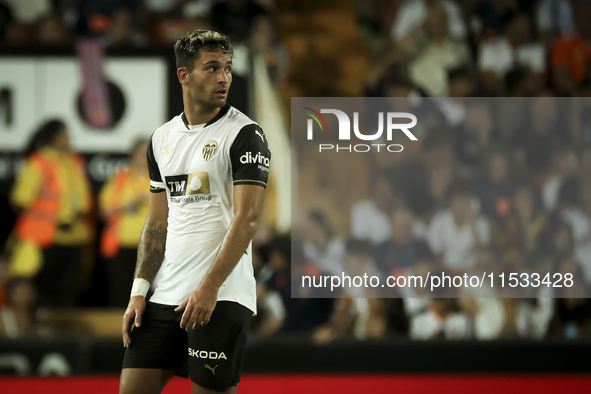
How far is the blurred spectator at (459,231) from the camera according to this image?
5.88 metres

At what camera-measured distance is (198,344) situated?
225cm

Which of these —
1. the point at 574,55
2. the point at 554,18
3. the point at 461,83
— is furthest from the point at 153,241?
the point at 554,18

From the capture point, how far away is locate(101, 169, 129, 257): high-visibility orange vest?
242 inches

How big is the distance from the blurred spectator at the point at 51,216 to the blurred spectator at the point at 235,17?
2.20m

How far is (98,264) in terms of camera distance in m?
6.25

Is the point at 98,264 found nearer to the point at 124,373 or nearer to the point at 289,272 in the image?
the point at 289,272

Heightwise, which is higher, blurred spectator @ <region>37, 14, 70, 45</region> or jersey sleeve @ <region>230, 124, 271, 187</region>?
blurred spectator @ <region>37, 14, 70, 45</region>

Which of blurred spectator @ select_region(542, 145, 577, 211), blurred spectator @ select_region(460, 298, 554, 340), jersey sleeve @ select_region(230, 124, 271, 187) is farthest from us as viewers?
blurred spectator @ select_region(542, 145, 577, 211)

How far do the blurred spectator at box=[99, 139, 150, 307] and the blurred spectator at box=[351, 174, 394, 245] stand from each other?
2003mm

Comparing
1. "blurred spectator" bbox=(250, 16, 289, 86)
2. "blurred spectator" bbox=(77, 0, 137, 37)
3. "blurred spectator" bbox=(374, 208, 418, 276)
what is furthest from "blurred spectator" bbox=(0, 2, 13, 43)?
"blurred spectator" bbox=(374, 208, 418, 276)

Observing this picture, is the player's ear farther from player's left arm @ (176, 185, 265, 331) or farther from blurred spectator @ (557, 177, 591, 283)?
blurred spectator @ (557, 177, 591, 283)

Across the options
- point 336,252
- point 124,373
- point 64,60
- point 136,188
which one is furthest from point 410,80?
point 124,373

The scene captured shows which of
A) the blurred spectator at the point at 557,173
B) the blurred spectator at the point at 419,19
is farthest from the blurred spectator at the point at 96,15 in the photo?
the blurred spectator at the point at 557,173

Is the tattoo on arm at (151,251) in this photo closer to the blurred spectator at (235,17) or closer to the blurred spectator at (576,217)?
the blurred spectator at (576,217)
